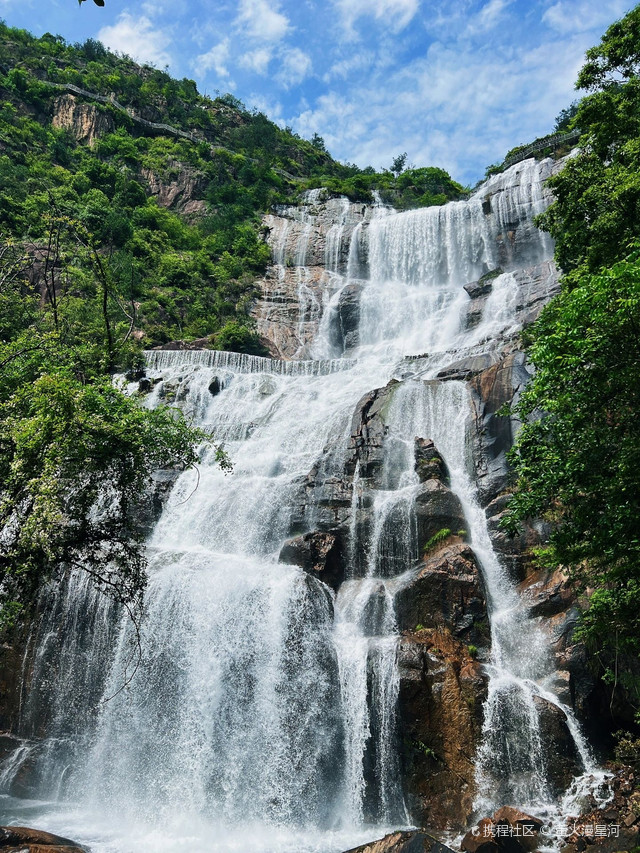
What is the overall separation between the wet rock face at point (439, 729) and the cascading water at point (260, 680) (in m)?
0.28

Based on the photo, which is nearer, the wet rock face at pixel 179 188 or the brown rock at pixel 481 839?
the brown rock at pixel 481 839

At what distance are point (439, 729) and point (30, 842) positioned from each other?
7.45m

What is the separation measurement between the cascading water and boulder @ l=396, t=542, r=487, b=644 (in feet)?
1.64

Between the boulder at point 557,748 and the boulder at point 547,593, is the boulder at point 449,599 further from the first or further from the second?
the boulder at point 557,748

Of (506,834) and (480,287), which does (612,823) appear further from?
(480,287)

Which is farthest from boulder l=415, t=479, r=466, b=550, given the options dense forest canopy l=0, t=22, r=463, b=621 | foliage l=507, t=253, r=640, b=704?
dense forest canopy l=0, t=22, r=463, b=621

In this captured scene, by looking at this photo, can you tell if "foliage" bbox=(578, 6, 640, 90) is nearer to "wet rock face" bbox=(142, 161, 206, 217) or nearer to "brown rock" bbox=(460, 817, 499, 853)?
"brown rock" bbox=(460, 817, 499, 853)

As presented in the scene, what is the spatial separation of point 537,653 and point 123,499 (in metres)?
9.91

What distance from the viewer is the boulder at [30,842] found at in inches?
322

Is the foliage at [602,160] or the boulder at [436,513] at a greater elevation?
the foliage at [602,160]

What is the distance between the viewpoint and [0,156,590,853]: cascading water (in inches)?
427

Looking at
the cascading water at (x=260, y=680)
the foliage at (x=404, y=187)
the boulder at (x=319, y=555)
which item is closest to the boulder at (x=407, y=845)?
the cascading water at (x=260, y=680)

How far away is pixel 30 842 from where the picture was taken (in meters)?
8.40

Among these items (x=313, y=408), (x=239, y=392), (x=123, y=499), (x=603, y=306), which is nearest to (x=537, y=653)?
(x=603, y=306)
